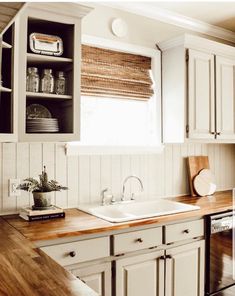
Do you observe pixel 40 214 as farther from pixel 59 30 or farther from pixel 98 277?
pixel 59 30

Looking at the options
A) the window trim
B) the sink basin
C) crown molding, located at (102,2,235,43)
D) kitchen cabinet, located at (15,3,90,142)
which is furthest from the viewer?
crown molding, located at (102,2,235,43)

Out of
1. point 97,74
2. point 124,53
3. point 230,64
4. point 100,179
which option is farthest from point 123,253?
point 230,64

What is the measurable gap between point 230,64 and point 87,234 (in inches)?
89.4

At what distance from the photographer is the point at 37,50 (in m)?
2.22

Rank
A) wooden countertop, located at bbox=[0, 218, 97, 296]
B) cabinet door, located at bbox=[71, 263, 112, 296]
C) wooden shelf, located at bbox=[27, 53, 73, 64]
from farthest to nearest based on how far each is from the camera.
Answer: wooden shelf, located at bbox=[27, 53, 73, 64] → cabinet door, located at bbox=[71, 263, 112, 296] → wooden countertop, located at bbox=[0, 218, 97, 296]

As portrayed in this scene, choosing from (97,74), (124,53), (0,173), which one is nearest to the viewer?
(0,173)

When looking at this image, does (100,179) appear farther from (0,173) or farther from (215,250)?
(215,250)

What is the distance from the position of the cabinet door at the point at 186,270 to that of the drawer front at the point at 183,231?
7 centimetres

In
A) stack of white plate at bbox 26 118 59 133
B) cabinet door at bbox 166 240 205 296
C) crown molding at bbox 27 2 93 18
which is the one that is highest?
crown molding at bbox 27 2 93 18

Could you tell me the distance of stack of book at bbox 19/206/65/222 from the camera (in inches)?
84.5

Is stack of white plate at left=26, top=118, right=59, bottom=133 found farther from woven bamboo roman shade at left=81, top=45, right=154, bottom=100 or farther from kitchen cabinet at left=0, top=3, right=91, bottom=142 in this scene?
woven bamboo roman shade at left=81, top=45, right=154, bottom=100

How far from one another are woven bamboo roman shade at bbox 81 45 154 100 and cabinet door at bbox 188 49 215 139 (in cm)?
39

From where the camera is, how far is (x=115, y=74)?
2867 millimetres

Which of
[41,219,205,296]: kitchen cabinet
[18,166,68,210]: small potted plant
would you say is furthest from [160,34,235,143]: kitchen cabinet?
[18,166,68,210]: small potted plant
